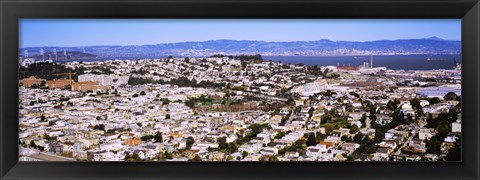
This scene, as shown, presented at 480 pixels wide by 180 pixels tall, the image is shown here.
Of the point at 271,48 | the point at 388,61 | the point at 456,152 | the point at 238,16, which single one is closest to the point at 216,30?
the point at 238,16

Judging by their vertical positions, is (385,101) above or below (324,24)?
below

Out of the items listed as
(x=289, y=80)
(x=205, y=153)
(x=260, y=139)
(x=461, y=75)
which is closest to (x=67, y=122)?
(x=205, y=153)

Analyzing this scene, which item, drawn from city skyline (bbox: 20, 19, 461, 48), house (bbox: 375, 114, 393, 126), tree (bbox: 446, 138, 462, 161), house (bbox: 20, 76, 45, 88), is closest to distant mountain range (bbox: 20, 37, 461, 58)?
city skyline (bbox: 20, 19, 461, 48)

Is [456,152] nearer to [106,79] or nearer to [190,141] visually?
[190,141]

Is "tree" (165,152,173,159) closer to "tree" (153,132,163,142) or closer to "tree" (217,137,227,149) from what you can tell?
"tree" (153,132,163,142)
